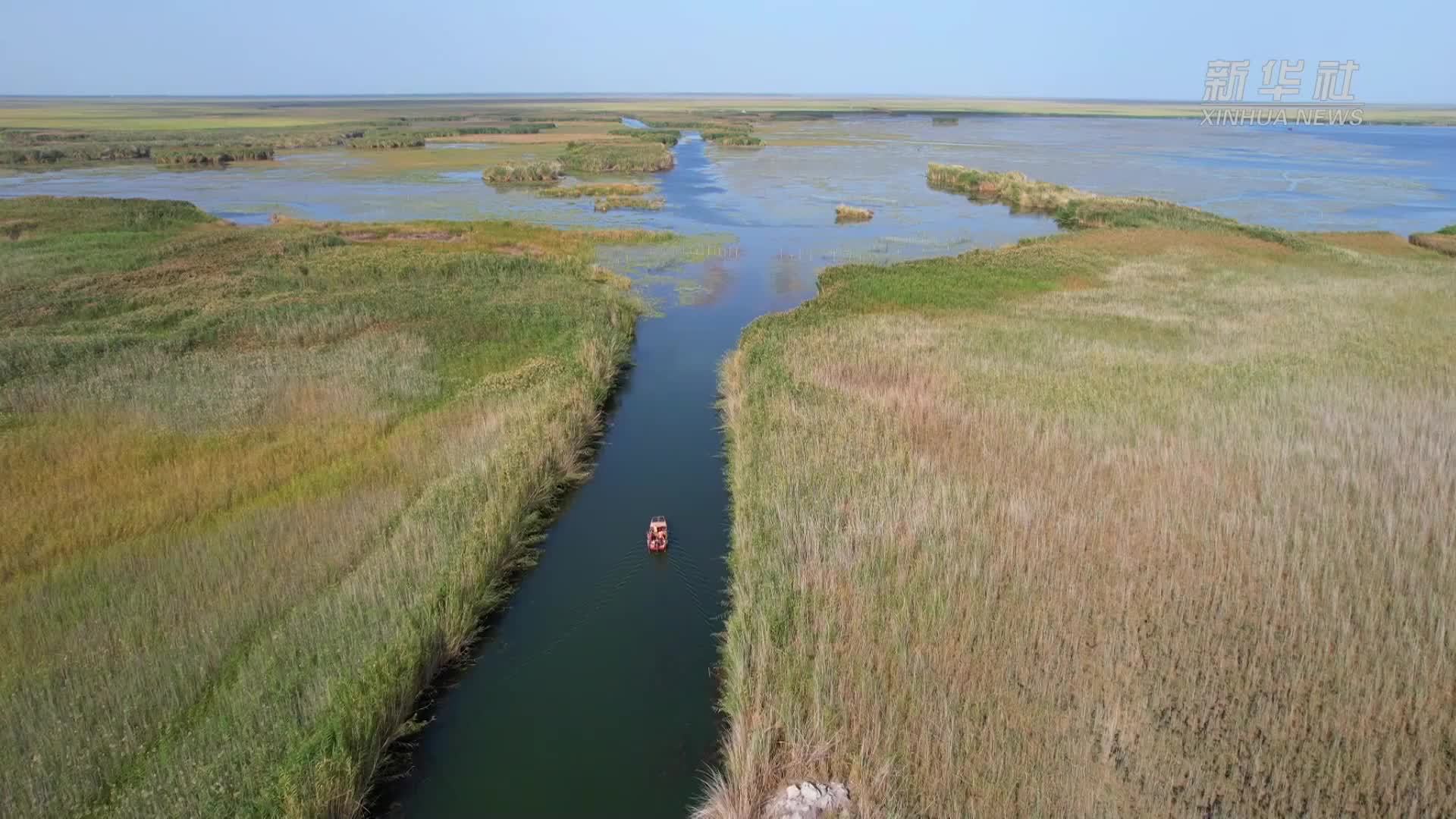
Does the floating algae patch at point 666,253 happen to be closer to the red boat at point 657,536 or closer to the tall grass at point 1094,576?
the tall grass at point 1094,576

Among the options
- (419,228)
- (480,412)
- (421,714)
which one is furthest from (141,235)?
(421,714)

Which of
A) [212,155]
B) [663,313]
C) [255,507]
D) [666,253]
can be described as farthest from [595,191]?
[212,155]

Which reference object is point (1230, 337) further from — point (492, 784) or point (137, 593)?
point (137, 593)

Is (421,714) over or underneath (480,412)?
underneath

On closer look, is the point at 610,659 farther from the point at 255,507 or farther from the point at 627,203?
the point at 627,203

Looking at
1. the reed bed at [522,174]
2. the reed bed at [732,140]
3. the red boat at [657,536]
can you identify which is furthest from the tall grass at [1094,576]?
the reed bed at [732,140]

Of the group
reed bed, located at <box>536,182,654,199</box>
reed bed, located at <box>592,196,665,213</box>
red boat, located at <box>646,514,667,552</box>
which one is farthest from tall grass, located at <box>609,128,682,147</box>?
red boat, located at <box>646,514,667,552</box>

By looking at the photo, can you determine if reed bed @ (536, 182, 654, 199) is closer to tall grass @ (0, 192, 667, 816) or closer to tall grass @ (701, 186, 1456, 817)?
tall grass @ (0, 192, 667, 816)
